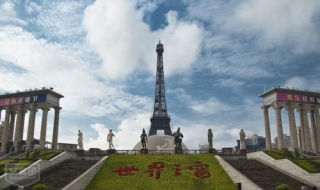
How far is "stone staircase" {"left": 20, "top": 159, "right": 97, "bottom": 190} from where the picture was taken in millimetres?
35256

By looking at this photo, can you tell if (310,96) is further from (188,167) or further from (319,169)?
(188,167)

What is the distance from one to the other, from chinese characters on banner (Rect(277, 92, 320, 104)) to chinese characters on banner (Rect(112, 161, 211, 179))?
27677 millimetres

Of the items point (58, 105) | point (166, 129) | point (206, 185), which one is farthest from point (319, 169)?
point (166, 129)

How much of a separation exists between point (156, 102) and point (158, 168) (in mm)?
72749

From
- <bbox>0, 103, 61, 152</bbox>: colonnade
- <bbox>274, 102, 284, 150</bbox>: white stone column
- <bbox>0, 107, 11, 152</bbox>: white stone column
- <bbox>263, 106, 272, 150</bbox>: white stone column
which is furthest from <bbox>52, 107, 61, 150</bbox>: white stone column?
<bbox>274, 102, 284, 150</bbox>: white stone column

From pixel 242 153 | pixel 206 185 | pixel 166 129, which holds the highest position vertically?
pixel 166 129

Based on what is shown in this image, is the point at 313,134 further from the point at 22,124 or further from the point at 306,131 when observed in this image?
the point at 22,124

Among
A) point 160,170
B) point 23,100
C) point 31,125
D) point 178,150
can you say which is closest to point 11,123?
point 23,100

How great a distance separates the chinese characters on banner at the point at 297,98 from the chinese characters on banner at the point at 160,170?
1090 inches

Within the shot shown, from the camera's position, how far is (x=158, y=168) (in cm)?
4125

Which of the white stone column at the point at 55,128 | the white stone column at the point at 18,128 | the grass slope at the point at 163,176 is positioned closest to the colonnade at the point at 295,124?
the grass slope at the point at 163,176

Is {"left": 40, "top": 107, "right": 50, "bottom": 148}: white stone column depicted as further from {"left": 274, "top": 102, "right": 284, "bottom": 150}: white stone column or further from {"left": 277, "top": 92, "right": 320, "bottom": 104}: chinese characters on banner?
{"left": 277, "top": 92, "right": 320, "bottom": 104}: chinese characters on banner

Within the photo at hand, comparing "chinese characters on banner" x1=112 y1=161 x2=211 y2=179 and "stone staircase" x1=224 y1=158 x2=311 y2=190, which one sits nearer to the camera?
"stone staircase" x1=224 y1=158 x2=311 y2=190

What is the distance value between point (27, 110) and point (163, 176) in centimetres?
4101
